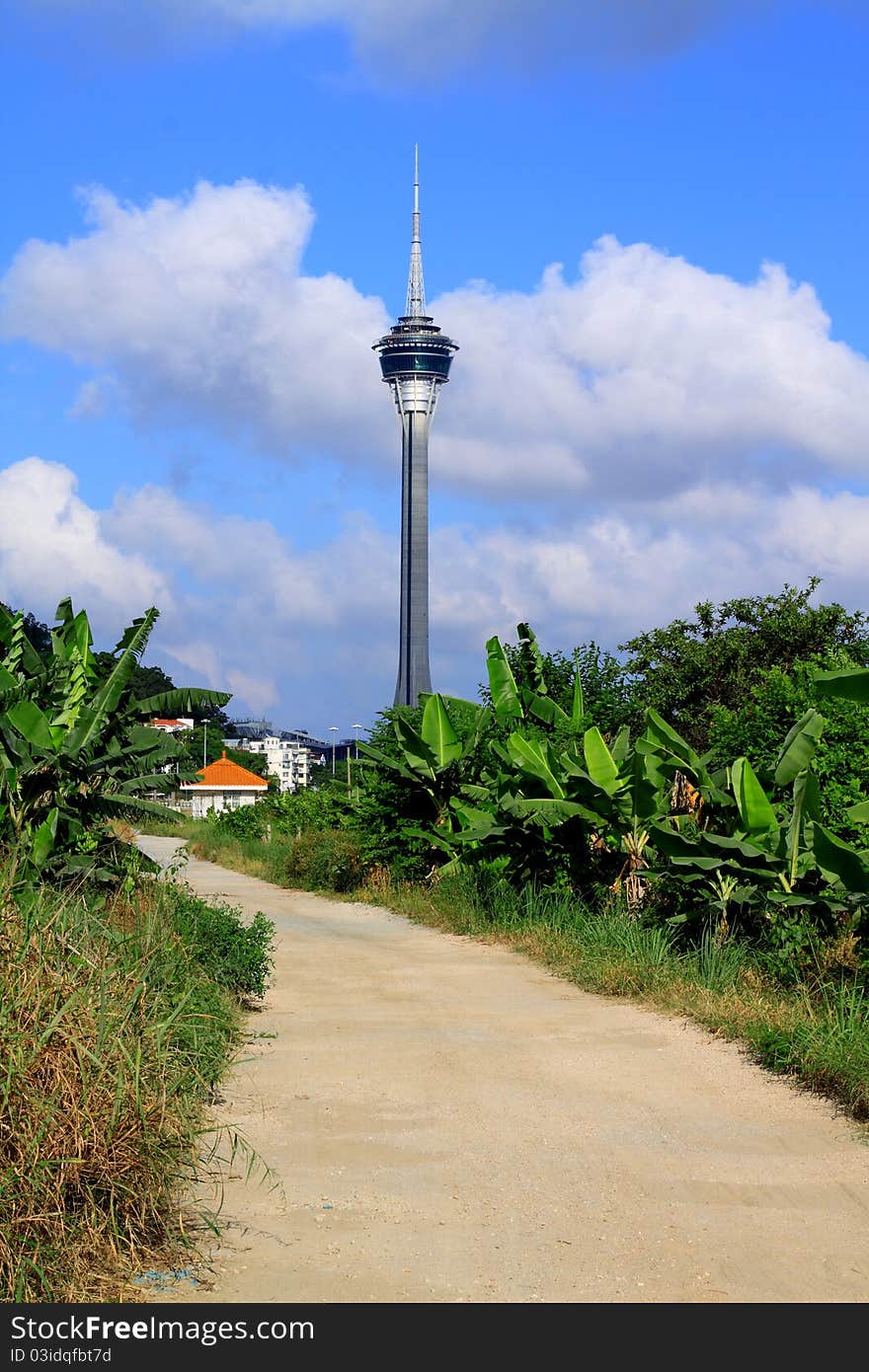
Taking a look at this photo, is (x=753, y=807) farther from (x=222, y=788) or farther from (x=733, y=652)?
(x=222, y=788)

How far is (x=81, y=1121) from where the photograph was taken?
16.1 ft

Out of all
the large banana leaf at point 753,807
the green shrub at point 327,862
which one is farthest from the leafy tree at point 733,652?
the large banana leaf at point 753,807

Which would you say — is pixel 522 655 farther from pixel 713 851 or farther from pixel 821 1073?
pixel 821 1073

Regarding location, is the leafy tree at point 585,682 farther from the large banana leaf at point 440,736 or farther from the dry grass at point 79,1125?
the dry grass at point 79,1125

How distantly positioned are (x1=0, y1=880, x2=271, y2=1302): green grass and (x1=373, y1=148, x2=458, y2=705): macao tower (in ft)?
435

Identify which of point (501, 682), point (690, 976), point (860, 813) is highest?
point (501, 682)

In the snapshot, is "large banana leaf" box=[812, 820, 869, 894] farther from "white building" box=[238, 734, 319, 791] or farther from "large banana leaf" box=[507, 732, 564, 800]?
"white building" box=[238, 734, 319, 791]

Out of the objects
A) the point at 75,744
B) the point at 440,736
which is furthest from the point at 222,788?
the point at 75,744

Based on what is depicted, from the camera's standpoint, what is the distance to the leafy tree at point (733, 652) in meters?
30.3

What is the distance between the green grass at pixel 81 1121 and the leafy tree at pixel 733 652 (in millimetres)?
24517

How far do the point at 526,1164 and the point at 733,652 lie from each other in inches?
1000

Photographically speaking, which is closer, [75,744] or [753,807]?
[753,807]

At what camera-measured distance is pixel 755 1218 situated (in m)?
5.85

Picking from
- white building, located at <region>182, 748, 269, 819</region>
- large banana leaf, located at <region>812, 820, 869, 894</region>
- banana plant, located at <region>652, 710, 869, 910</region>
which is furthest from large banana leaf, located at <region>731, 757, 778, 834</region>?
white building, located at <region>182, 748, 269, 819</region>
